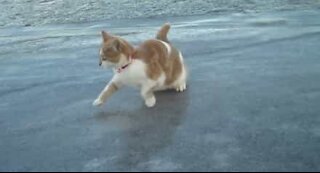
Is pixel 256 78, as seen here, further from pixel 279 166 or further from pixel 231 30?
pixel 231 30

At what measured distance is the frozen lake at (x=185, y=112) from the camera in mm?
4332

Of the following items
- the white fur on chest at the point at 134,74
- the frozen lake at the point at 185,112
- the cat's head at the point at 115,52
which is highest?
the cat's head at the point at 115,52

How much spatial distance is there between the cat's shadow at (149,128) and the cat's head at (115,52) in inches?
22.0

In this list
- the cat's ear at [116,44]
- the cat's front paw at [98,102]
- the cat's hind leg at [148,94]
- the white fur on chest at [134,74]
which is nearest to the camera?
the cat's ear at [116,44]

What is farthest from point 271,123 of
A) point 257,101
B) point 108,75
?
point 108,75

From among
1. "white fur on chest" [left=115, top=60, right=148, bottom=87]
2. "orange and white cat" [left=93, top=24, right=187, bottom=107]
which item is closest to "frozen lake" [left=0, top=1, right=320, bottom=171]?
"orange and white cat" [left=93, top=24, right=187, bottom=107]

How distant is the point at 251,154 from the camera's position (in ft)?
14.1

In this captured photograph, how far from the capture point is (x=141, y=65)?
5.16m

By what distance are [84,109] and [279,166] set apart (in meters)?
2.29

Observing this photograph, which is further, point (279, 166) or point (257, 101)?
point (257, 101)

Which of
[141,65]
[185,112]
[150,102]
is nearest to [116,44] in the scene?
[141,65]

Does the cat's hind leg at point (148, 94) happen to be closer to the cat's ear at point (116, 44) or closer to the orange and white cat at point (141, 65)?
the orange and white cat at point (141, 65)

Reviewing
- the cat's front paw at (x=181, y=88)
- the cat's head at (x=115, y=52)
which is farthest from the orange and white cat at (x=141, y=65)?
the cat's front paw at (x=181, y=88)

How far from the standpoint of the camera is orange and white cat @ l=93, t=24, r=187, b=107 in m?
5.03
